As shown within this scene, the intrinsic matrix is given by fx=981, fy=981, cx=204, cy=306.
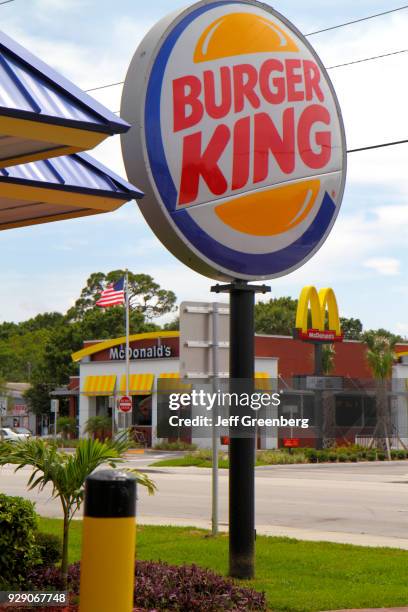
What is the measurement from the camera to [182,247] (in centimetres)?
955

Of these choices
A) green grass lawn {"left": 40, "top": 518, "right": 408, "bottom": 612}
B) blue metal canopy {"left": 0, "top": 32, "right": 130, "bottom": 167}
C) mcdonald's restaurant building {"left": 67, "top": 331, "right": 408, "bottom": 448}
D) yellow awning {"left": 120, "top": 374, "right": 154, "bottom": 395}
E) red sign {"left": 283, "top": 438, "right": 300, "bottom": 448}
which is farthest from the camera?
yellow awning {"left": 120, "top": 374, "right": 154, "bottom": 395}

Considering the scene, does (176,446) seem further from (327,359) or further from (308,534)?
(308,534)

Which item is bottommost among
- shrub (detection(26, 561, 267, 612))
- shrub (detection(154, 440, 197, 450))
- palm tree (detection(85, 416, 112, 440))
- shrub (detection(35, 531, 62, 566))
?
shrub (detection(26, 561, 267, 612))

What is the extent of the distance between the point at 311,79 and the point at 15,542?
565 cm

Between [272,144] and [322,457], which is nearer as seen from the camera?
[272,144]

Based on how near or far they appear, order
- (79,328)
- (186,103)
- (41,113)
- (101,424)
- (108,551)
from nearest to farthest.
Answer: (108,551) < (41,113) < (186,103) < (101,424) < (79,328)

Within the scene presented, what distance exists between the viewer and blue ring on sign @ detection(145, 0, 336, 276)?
9.25 meters

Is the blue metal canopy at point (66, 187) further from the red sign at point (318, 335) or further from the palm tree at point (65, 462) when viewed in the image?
the red sign at point (318, 335)

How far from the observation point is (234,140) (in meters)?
9.66

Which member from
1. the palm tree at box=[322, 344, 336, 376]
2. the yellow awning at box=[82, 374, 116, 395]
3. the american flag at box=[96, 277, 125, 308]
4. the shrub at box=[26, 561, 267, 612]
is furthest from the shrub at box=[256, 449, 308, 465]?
the shrub at box=[26, 561, 267, 612]

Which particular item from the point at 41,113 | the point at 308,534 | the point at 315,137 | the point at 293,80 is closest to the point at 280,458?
the point at 308,534

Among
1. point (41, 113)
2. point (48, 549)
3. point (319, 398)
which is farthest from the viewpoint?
point (319, 398)

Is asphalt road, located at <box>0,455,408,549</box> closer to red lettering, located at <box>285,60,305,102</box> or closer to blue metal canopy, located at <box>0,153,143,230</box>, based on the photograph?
red lettering, located at <box>285,60,305,102</box>

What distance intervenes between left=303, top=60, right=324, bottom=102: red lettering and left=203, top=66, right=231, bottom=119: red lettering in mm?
1076
